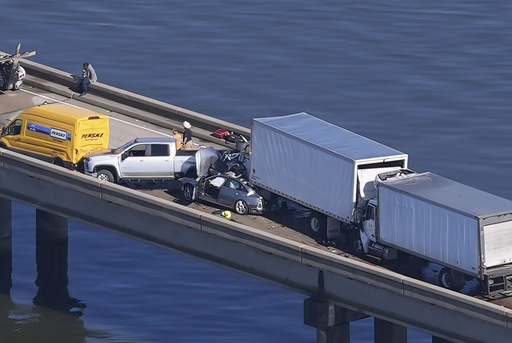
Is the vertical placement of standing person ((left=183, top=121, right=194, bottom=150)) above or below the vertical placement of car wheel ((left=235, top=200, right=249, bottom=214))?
above

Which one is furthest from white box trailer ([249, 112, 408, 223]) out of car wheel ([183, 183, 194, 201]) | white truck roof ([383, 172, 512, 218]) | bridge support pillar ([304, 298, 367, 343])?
bridge support pillar ([304, 298, 367, 343])

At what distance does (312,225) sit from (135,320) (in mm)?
12686

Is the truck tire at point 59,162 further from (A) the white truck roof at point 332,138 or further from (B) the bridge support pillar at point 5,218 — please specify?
(A) the white truck roof at point 332,138

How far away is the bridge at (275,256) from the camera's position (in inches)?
1871

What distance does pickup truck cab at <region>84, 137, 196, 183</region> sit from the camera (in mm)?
57156

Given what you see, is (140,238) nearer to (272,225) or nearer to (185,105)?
(272,225)

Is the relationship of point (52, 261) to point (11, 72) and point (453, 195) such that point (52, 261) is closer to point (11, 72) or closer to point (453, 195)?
point (11, 72)

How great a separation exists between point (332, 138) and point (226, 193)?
184 inches

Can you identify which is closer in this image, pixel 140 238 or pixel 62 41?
pixel 140 238

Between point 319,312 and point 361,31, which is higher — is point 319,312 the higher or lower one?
the lower one

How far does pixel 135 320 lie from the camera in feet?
207

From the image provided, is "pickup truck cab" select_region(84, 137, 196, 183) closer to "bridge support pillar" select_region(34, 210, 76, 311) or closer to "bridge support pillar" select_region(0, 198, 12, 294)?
"bridge support pillar" select_region(34, 210, 76, 311)

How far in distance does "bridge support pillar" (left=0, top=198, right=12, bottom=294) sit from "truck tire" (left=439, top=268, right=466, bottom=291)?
22452 millimetres

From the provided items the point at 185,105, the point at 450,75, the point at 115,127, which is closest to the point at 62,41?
the point at 185,105
